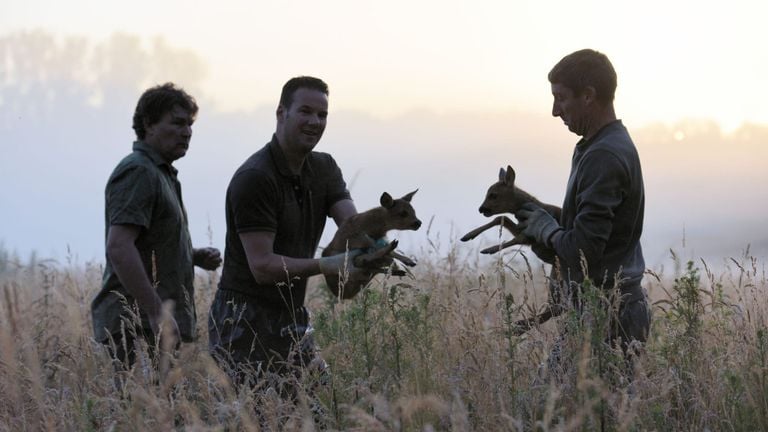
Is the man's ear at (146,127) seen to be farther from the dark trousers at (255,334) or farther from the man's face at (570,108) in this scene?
the man's face at (570,108)

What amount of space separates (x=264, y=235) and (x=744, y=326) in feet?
9.80

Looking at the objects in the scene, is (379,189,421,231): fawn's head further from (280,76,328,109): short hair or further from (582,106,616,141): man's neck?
(582,106,616,141): man's neck

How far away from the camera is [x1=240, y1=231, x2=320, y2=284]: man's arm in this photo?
5285 millimetres

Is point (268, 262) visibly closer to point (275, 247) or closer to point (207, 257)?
point (275, 247)

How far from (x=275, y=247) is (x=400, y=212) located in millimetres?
1013

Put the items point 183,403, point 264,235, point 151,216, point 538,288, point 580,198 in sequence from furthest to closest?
point 538,288 < point 151,216 < point 264,235 < point 580,198 < point 183,403

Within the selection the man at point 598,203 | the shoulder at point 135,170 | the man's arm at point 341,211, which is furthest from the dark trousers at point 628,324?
the shoulder at point 135,170

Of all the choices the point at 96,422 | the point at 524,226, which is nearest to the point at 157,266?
the point at 96,422

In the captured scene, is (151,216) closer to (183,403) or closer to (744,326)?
(183,403)

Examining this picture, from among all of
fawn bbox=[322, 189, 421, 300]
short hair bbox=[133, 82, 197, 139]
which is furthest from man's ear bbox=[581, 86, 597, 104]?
short hair bbox=[133, 82, 197, 139]

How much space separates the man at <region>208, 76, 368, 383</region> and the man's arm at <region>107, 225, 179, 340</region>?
35 cm

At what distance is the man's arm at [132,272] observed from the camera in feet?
17.9

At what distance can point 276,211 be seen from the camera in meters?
5.52

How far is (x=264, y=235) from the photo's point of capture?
5.35m
